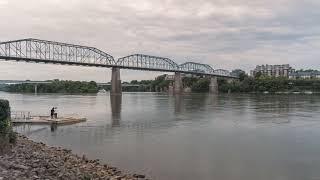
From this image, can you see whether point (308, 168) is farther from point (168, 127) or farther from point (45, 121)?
point (45, 121)

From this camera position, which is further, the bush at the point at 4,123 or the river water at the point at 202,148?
the river water at the point at 202,148

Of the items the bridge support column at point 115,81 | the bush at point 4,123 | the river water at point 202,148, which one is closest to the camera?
the bush at point 4,123

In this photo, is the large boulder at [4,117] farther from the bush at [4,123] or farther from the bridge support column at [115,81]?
the bridge support column at [115,81]

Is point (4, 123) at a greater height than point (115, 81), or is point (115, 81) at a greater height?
point (115, 81)

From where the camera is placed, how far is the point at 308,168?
23375 millimetres

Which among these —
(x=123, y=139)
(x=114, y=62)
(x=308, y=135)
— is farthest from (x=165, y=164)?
(x=114, y=62)

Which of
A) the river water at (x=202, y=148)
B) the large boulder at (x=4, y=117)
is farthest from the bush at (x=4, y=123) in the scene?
the river water at (x=202, y=148)

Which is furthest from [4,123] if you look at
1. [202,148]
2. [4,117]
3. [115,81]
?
[115,81]

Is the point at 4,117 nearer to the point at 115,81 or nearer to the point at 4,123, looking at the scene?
the point at 4,123

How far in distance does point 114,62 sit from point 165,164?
15558 centimetres

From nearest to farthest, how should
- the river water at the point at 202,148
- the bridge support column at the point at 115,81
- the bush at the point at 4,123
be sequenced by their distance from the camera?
the bush at the point at 4,123, the river water at the point at 202,148, the bridge support column at the point at 115,81

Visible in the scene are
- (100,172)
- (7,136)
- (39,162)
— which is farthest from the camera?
(7,136)

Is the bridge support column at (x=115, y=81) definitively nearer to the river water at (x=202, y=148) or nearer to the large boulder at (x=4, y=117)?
the river water at (x=202, y=148)

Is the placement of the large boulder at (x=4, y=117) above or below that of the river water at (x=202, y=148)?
above
